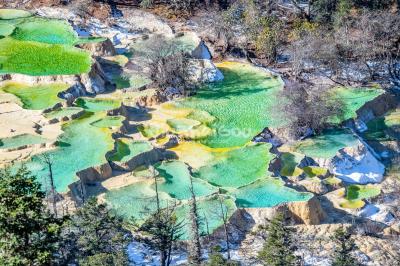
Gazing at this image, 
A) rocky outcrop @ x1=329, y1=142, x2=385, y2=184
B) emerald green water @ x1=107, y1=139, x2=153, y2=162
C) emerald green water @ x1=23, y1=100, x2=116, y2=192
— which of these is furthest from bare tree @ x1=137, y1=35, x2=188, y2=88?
rocky outcrop @ x1=329, y1=142, x2=385, y2=184

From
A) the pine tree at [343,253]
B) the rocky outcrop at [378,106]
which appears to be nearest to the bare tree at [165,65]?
the rocky outcrop at [378,106]

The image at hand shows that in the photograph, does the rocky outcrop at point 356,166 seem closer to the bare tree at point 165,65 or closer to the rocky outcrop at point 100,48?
the bare tree at point 165,65

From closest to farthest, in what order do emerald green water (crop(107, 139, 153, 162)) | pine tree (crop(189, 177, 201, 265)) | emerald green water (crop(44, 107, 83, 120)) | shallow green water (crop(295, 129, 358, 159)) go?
pine tree (crop(189, 177, 201, 265)) → emerald green water (crop(107, 139, 153, 162)) → shallow green water (crop(295, 129, 358, 159)) → emerald green water (crop(44, 107, 83, 120))

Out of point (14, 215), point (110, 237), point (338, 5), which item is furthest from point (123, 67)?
point (14, 215)

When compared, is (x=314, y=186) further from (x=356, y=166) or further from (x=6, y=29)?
(x=6, y=29)

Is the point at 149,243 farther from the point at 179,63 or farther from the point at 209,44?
the point at 209,44

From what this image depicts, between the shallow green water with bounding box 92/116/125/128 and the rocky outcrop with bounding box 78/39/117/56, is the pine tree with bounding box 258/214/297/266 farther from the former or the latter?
the rocky outcrop with bounding box 78/39/117/56
